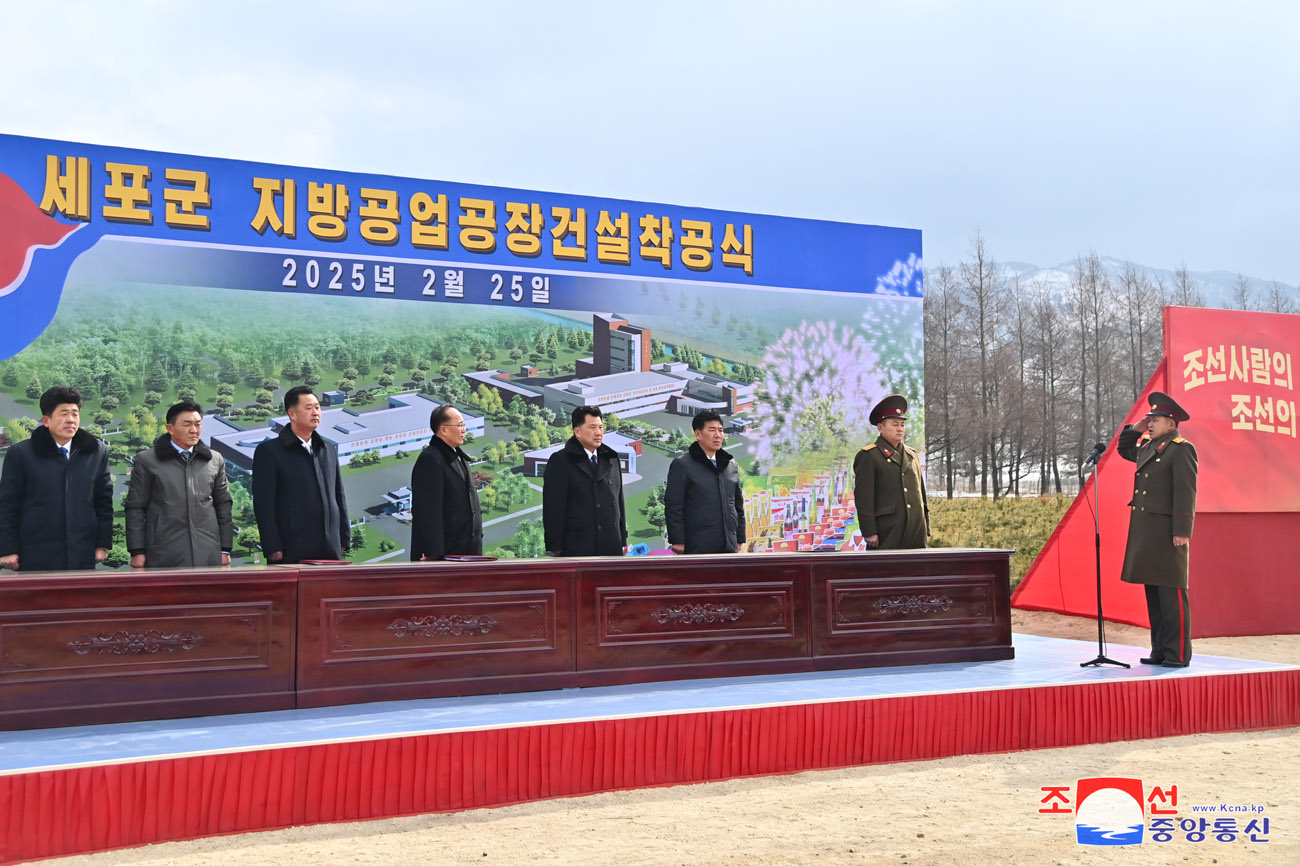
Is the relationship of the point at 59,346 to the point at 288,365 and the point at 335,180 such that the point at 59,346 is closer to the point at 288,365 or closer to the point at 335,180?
the point at 288,365

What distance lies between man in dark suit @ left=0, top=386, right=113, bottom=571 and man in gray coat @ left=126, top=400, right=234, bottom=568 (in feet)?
0.61

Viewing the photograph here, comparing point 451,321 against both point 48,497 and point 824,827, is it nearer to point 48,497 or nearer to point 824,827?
point 48,497

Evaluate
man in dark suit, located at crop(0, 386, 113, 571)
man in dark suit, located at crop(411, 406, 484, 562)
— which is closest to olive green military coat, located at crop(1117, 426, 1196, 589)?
man in dark suit, located at crop(411, 406, 484, 562)

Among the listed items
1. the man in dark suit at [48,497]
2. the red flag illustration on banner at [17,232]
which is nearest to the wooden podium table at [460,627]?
the man in dark suit at [48,497]

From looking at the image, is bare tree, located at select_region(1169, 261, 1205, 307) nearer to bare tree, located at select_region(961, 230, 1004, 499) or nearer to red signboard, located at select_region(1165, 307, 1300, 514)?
bare tree, located at select_region(961, 230, 1004, 499)

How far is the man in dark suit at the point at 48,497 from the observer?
406cm

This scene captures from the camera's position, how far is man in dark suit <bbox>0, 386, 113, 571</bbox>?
4062 millimetres

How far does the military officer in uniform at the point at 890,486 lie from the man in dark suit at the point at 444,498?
6.16ft

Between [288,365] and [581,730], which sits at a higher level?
[288,365]

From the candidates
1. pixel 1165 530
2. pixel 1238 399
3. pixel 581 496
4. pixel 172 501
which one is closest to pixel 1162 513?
pixel 1165 530

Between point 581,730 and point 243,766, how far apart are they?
1026 mm

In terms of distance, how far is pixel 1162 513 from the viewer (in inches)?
198

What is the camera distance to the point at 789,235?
770 cm

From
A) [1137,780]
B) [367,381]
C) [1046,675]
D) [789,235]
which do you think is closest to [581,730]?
[1137,780]
